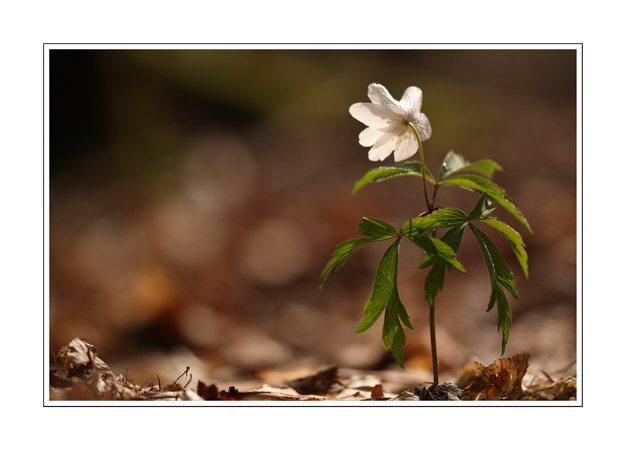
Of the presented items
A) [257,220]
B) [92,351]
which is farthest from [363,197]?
[92,351]

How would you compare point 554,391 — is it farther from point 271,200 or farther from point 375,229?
point 271,200

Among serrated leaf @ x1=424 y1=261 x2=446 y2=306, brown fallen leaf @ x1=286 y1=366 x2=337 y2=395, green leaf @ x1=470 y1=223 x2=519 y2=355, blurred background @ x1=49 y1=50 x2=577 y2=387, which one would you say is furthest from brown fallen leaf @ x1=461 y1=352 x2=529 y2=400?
blurred background @ x1=49 y1=50 x2=577 y2=387

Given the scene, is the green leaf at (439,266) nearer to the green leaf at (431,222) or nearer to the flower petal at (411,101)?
the green leaf at (431,222)

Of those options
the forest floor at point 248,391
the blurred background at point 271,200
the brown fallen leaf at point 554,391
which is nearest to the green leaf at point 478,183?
the forest floor at point 248,391

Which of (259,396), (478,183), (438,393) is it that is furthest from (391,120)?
(259,396)

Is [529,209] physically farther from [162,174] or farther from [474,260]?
[162,174]

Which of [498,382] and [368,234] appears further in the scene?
[498,382]
